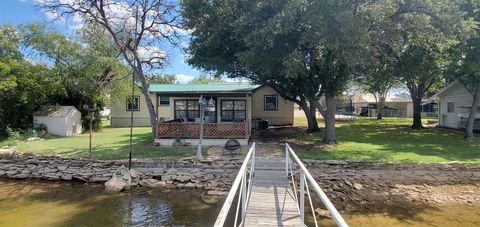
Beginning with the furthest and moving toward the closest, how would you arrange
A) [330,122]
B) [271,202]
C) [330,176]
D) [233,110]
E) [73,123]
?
1. [73,123]
2. [233,110]
3. [330,122]
4. [330,176]
5. [271,202]

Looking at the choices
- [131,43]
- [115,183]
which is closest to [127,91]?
[131,43]

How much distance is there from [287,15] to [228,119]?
10182 millimetres

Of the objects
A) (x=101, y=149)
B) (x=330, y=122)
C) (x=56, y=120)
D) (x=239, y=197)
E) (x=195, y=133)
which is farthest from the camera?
(x=56, y=120)

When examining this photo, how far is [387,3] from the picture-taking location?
605 inches

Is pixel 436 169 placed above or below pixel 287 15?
below

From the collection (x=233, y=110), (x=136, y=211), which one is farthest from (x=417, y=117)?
(x=136, y=211)

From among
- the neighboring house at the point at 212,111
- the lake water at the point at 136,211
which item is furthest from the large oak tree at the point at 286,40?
the lake water at the point at 136,211

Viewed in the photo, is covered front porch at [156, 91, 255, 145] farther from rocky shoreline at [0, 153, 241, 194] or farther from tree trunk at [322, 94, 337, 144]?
tree trunk at [322, 94, 337, 144]

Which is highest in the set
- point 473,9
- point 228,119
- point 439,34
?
point 473,9

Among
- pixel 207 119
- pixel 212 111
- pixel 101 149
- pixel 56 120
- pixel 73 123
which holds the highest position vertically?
pixel 212 111

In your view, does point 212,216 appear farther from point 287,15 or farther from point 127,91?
point 127,91

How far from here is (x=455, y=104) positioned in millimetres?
27594

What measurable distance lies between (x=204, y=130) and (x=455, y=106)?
19.3m

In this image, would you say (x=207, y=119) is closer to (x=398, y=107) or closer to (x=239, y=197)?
(x=239, y=197)
